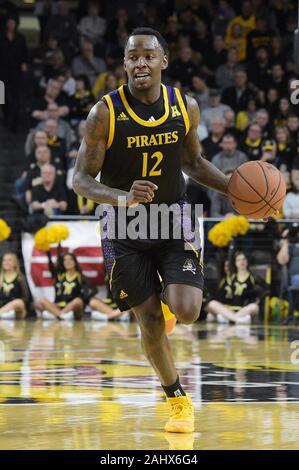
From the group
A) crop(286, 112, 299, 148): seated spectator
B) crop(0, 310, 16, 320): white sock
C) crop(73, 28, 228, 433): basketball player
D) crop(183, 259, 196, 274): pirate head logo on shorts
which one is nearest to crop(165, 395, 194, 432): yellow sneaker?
crop(73, 28, 228, 433): basketball player

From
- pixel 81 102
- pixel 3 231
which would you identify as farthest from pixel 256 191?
pixel 81 102

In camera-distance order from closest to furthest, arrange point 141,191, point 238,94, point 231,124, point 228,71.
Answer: point 141,191
point 231,124
point 238,94
point 228,71

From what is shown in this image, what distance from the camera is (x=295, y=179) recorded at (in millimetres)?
16656

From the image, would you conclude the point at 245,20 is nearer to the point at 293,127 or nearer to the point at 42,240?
the point at 293,127

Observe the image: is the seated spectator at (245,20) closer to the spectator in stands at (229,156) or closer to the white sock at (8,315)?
the spectator in stands at (229,156)

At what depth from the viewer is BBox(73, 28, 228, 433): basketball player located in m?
7.02

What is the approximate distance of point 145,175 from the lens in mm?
7070

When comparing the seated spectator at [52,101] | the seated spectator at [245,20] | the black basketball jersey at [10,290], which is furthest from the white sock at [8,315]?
the seated spectator at [245,20]

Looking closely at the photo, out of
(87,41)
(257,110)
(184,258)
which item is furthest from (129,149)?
(87,41)

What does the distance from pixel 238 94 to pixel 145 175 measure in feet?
43.1

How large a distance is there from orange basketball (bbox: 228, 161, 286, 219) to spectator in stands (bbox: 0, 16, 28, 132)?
13.7 m
